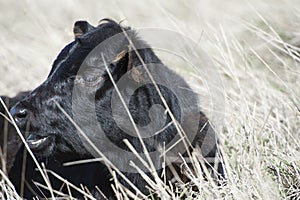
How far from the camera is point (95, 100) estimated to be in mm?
4039

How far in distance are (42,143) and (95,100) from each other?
46 cm

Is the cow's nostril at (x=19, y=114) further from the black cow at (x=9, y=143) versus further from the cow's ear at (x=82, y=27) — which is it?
the black cow at (x=9, y=143)

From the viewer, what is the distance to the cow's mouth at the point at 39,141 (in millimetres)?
4098

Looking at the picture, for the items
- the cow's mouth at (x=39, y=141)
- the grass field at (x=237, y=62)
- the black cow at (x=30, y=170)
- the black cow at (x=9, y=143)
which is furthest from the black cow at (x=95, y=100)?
the black cow at (x=9, y=143)

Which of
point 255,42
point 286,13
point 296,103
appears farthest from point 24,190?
point 286,13

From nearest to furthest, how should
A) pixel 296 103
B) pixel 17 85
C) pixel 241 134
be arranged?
pixel 241 134 < pixel 296 103 < pixel 17 85

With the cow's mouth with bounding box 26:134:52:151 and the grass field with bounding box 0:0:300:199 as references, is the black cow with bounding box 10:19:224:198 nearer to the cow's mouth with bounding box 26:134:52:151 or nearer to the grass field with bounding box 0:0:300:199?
the cow's mouth with bounding box 26:134:52:151

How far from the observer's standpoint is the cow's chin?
13.4 feet

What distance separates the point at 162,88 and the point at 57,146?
0.79m

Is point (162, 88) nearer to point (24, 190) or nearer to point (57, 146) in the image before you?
point (57, 146)

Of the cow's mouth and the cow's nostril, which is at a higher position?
the cow's nostril

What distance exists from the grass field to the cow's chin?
0.98 meters

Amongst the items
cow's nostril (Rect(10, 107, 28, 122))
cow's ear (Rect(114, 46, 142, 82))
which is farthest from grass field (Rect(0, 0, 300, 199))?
cow's nostril (Rect(10, 107, 28, 122))

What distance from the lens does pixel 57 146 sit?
4.13m
